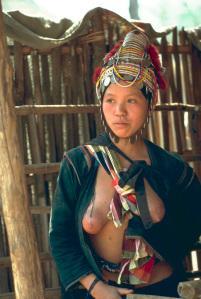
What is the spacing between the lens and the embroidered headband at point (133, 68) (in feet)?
12.3

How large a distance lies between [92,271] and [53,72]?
2827 mm

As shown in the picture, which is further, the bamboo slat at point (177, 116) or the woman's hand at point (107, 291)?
the bamboo slat at point (177, 116)

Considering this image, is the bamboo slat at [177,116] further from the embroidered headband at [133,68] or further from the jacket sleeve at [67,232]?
the jacket sleeve at [67,232]

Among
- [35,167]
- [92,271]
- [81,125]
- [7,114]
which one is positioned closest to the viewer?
[92,271]

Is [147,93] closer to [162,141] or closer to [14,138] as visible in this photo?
[14,138]

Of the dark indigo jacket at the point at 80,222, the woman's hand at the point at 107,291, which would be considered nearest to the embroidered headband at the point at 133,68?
the dark indigo jacket at the point at 80,222

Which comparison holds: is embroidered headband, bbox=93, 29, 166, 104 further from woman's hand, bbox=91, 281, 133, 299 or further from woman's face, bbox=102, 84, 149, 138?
woman's hand, bbox=91, 281, 133, 299

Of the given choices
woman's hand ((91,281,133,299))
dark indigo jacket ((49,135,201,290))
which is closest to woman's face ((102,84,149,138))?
dark indigo jacket ((49,135,201,290))

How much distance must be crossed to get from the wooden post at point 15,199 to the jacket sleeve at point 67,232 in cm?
58

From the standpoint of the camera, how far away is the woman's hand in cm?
366

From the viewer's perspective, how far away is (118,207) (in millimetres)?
3688

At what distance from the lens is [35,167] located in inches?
235

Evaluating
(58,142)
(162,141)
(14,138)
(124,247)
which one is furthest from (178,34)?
(124,247)

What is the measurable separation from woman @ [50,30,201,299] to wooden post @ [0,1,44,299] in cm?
53
